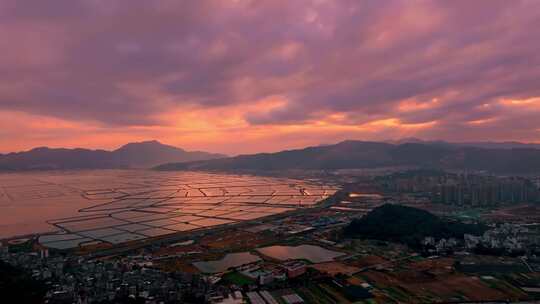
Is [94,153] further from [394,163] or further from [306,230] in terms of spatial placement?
[306,230]

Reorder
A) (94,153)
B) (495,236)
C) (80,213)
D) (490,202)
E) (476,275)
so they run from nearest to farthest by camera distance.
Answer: (476,275), (495,236), (80,213), (490,202), (94,153)

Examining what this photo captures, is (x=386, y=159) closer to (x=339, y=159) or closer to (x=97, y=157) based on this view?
(x=339, y=159)

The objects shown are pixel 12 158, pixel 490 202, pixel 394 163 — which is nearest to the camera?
pixel 490 202

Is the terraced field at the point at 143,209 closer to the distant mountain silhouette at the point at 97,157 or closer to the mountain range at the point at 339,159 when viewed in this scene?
the mountain range at the point at 339,159

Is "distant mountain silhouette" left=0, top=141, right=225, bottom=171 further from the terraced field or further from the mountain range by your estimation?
the terraced field

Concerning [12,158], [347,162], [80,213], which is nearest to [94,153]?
[12,158]

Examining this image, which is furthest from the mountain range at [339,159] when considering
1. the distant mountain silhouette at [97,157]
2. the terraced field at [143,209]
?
the terraced field at [143,209]
